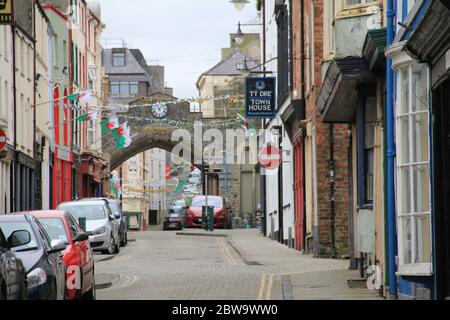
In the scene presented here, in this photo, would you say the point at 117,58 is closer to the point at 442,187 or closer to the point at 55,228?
the point at 55,228

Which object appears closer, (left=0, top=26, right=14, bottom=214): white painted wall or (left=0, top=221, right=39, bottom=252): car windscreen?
(left=0, top=221, right=39, bottom=252): car windscreen

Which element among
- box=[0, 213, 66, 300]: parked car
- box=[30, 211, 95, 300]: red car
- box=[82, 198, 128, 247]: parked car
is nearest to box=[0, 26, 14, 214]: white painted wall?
box=[82, 198, 128, 247]: parked car

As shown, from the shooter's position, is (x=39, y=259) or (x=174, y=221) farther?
(x=174, y=221)

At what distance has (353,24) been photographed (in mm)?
20500

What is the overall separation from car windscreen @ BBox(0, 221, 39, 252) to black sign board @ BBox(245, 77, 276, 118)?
73.0 ft

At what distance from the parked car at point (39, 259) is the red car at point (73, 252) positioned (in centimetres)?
55

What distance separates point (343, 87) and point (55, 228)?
4.95m

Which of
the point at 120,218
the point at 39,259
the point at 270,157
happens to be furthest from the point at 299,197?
the point at 39,259

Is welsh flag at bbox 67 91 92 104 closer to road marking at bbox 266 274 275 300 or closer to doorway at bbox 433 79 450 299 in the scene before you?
road marking at bbox 266 274 275 300

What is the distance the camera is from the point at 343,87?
19.2 m

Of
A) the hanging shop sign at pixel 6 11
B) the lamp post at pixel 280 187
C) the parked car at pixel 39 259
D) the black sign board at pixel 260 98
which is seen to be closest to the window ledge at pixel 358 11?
the parked car at pixel 39 259

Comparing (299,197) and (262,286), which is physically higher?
(299,197)

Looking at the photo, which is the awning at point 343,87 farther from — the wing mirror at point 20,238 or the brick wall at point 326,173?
the wing mirror at point 20,238

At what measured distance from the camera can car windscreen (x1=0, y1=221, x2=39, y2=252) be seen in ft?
49.1
